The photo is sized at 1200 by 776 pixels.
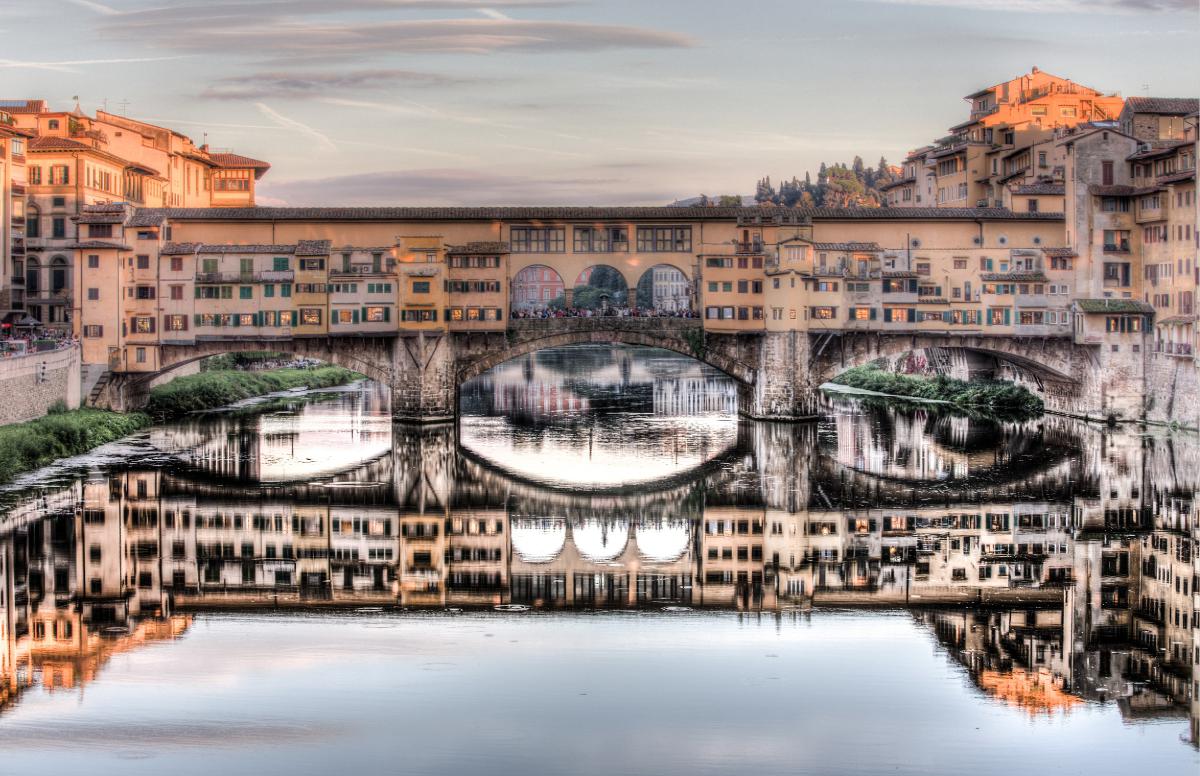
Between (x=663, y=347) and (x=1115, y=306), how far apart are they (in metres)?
16.3

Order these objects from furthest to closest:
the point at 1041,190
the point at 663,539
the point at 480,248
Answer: the point at 1041,190
the point at 480,248
the point at 663,539

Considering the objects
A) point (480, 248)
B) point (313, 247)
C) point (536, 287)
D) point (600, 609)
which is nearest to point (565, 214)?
point (480, 248)

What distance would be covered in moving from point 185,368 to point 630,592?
40.6m

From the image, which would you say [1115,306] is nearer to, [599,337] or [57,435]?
[599,337]

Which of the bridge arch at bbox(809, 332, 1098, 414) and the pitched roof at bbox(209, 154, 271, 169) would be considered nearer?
the bridge arch at bbox(809, 332, 1098, 414)

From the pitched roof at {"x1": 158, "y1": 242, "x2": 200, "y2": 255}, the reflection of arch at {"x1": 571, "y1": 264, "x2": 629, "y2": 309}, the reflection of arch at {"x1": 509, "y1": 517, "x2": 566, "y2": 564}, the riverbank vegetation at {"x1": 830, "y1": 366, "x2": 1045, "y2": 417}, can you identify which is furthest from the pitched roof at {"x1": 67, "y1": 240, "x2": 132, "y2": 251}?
the reflection of arch at {"x1": 571, "y1": 264, "x2": 629, "y2": 309}

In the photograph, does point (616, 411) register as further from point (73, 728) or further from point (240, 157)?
point (73, 728)

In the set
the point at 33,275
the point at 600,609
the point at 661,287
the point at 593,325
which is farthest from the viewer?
the point at 661,287

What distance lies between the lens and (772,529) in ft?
102

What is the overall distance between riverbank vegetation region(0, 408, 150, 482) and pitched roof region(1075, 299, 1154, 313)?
34010mm

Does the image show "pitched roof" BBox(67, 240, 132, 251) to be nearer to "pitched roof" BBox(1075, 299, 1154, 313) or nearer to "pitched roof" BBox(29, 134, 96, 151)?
"pitched roof" BBox(29, 134, 96, 151)

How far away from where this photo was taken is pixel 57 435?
40.6 meters

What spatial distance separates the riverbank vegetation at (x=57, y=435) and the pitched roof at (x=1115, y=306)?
34010 mm

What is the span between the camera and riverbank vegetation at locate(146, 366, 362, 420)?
53969 millimetres
